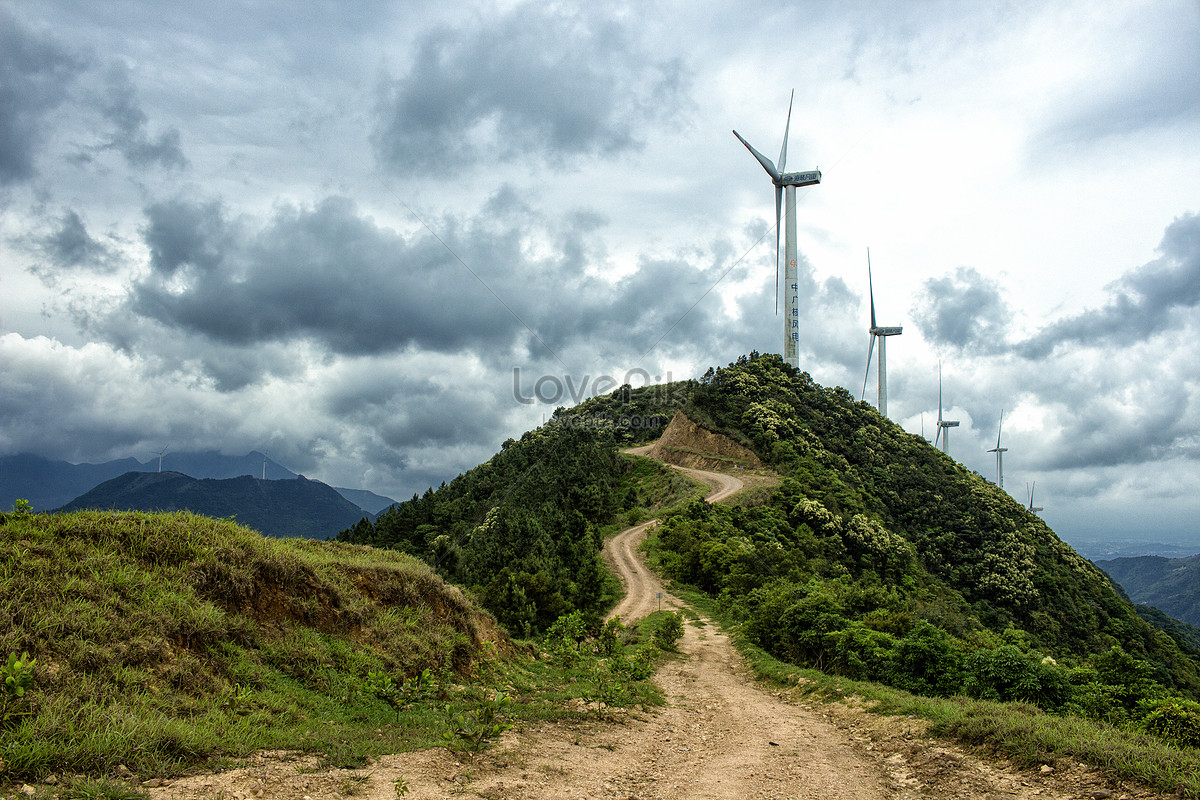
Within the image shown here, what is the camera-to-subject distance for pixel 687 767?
1062 centimetres

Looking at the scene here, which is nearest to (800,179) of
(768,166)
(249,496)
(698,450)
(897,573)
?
(768,166)

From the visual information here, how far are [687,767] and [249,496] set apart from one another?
128494 millimetres

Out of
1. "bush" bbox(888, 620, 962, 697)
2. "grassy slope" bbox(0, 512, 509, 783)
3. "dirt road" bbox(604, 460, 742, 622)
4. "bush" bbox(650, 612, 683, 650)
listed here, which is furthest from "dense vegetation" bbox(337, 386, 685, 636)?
"bush" bbox(888, 620, 962, 697)

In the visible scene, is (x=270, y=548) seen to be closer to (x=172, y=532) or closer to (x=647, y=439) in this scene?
(x=172, y=532)

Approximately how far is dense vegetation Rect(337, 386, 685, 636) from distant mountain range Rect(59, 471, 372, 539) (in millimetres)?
8400

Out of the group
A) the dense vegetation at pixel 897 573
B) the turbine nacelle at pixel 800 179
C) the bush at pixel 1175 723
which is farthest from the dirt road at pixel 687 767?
the turbine nacelle at pixel 800 179

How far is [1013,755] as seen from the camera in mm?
9781

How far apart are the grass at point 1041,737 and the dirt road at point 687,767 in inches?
16.8

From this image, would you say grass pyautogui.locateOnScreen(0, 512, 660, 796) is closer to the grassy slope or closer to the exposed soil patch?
the grassy slope

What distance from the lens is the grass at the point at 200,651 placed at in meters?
6.73

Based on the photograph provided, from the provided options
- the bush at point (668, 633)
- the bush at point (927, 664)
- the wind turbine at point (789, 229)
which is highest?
the wind turbine at point (789, 229)

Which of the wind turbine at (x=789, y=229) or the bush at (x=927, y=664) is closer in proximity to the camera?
the bush at (x=927, y=664)

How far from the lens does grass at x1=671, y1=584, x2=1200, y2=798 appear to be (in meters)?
8.15

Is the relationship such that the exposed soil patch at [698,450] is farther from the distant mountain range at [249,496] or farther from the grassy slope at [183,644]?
the grassy slope at [183,644]
